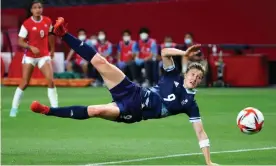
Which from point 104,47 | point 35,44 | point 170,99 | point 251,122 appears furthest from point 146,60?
point 170,99

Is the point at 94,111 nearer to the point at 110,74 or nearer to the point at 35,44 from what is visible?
the point at 110,74

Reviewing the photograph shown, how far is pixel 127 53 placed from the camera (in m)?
28.6

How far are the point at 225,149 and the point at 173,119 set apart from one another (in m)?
5.04

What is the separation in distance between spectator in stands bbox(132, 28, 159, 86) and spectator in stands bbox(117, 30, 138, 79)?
0.23 meters

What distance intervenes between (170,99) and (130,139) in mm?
3162

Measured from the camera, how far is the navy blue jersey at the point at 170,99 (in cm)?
1070

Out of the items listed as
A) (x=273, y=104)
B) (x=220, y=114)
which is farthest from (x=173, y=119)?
(x=273, y=104)

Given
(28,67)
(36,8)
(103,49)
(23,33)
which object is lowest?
(103,49)

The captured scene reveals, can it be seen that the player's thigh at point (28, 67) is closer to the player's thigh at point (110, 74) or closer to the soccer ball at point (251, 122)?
the player's thigh at point (110, 74)

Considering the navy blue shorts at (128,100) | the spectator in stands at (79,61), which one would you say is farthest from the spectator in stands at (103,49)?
the navy blue shorts at (128,100)

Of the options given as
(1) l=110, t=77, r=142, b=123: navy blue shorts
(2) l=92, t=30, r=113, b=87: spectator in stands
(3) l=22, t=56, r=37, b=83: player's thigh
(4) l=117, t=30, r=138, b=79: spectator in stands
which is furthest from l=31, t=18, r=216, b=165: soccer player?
(2) l=92, t=30, r=113, b=87: spectator in stands

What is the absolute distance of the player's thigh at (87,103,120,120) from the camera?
10.6m

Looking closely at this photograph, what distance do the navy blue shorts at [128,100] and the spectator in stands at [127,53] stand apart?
17.3 meters

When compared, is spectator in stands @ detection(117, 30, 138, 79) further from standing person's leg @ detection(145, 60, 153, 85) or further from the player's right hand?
the player's right hand
